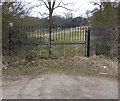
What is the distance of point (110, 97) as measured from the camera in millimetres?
3814

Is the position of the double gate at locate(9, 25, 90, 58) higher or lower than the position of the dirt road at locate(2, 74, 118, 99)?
higher

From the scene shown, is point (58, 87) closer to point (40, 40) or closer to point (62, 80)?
point (62, 80)

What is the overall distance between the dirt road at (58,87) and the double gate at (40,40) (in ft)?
7.83

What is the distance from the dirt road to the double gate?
2.39 m

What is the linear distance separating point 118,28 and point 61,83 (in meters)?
4.72

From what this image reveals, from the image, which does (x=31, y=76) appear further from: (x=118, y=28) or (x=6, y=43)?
(x=118, y=28)

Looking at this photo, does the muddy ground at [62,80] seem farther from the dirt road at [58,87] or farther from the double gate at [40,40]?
the double gate at [40,40]

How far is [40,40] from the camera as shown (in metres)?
7.73

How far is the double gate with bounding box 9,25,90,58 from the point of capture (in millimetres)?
7594

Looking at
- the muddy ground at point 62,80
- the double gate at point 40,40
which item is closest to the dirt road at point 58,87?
the muddy ground at point 62,80

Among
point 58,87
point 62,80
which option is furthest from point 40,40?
point 58,87

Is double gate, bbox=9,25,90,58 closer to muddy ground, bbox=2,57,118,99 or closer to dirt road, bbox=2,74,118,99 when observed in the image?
muddy ground, bbox=2,57,118,99

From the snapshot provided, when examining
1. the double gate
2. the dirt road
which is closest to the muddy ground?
the dirt road

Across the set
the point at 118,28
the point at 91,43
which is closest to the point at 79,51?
the point at 91,43
